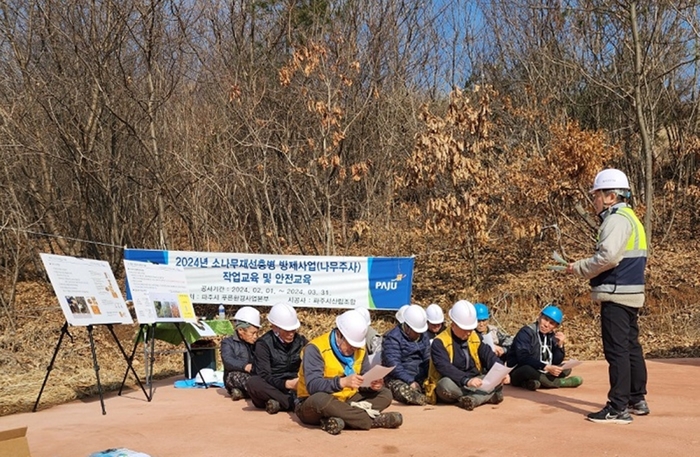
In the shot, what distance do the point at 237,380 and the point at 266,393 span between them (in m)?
0.93

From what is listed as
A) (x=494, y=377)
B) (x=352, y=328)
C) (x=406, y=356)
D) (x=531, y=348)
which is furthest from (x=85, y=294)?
(x=531, y=348)

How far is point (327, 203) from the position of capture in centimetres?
1531

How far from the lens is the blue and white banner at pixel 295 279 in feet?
41.4

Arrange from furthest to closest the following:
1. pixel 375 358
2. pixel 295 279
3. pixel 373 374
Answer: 1. pixel 295 279
2. pixel 375 358
3. pixel 373 374

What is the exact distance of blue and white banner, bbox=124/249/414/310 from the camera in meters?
12.6

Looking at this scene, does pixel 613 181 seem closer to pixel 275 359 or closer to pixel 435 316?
pixel 435 316

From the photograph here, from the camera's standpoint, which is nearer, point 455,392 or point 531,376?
point 455,392

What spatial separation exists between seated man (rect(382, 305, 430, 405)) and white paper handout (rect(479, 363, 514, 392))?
0.81m

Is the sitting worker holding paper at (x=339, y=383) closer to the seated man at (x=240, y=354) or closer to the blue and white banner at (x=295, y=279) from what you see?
the seated man at (x=240, y=354)

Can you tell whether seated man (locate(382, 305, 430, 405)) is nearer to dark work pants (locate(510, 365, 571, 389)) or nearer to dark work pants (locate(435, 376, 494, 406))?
dark work pants (locate(435, 376, 494, 406))

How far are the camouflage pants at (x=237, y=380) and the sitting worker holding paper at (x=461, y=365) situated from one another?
203 cm

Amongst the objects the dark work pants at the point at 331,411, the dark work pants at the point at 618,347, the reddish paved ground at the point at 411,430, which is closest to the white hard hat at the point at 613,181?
the dark work pants at the point at 618,347

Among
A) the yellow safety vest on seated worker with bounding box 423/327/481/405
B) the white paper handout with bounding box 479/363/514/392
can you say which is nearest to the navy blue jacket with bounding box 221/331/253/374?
the yellow safety vest on seated worker with bounding box 423/327/481/405

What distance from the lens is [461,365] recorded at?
7.60m
